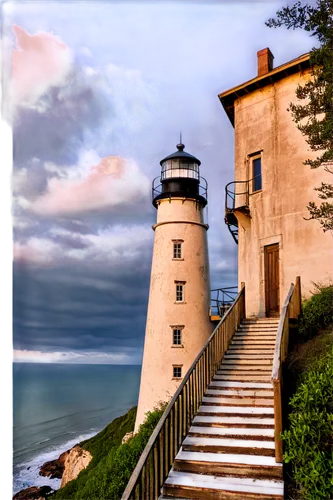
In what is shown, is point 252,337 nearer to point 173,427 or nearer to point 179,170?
point 173,427

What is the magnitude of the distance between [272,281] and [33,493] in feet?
83.8

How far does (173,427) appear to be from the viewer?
7625 millimetres

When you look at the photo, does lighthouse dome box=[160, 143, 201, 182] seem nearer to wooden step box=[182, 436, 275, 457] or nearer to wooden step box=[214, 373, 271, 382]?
wooden step box=[214, 373, 271, 382]

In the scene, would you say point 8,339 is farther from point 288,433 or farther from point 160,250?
point 160,250

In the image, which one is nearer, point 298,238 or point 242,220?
point 298,238

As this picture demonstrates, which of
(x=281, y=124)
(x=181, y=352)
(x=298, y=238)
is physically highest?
(x=281, y=124)

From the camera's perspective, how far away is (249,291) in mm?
16484

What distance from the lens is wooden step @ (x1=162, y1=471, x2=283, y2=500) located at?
646 cm

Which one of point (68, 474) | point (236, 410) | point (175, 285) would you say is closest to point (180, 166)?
point (175, 285)

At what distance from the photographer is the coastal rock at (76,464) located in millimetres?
30898

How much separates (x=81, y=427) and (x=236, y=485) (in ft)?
200

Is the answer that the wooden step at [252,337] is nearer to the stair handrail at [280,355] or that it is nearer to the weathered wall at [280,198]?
the stair handrail at [280,355]

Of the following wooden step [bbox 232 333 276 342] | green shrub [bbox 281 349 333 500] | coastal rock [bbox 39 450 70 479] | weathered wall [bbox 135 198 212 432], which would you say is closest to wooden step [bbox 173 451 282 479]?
green shrub [bbox 281 349 333 500]

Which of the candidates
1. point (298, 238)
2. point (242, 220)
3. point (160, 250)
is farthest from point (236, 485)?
point (160, 250)
